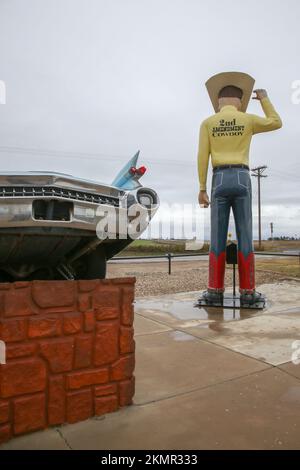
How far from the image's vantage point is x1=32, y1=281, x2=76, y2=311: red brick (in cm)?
197

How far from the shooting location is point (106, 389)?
219cm

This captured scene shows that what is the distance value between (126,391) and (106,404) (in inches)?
5.5

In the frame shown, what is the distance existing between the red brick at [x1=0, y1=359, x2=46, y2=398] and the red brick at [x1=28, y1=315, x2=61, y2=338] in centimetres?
14

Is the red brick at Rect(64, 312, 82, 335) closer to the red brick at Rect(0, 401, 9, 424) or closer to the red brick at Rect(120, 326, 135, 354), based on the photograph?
the red brick at Rect(120, 326, 135, 354)

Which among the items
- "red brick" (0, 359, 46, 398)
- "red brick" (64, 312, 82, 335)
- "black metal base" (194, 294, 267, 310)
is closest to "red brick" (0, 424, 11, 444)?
"red brick" (0, 359, 46, 398)

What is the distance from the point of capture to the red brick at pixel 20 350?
6.25 ft

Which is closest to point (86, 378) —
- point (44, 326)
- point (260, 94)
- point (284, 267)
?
point (44, 326)

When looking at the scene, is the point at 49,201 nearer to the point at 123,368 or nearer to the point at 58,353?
the point at 58,353

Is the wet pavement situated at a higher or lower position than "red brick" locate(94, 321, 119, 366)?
lower

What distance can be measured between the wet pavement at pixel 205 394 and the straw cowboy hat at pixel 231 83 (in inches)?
126

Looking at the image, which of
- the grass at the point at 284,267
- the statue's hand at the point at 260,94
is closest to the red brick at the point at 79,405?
the statue's hand at the point at 260,94

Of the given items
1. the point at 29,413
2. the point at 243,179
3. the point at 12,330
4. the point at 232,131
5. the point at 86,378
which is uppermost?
the point at 232,131
